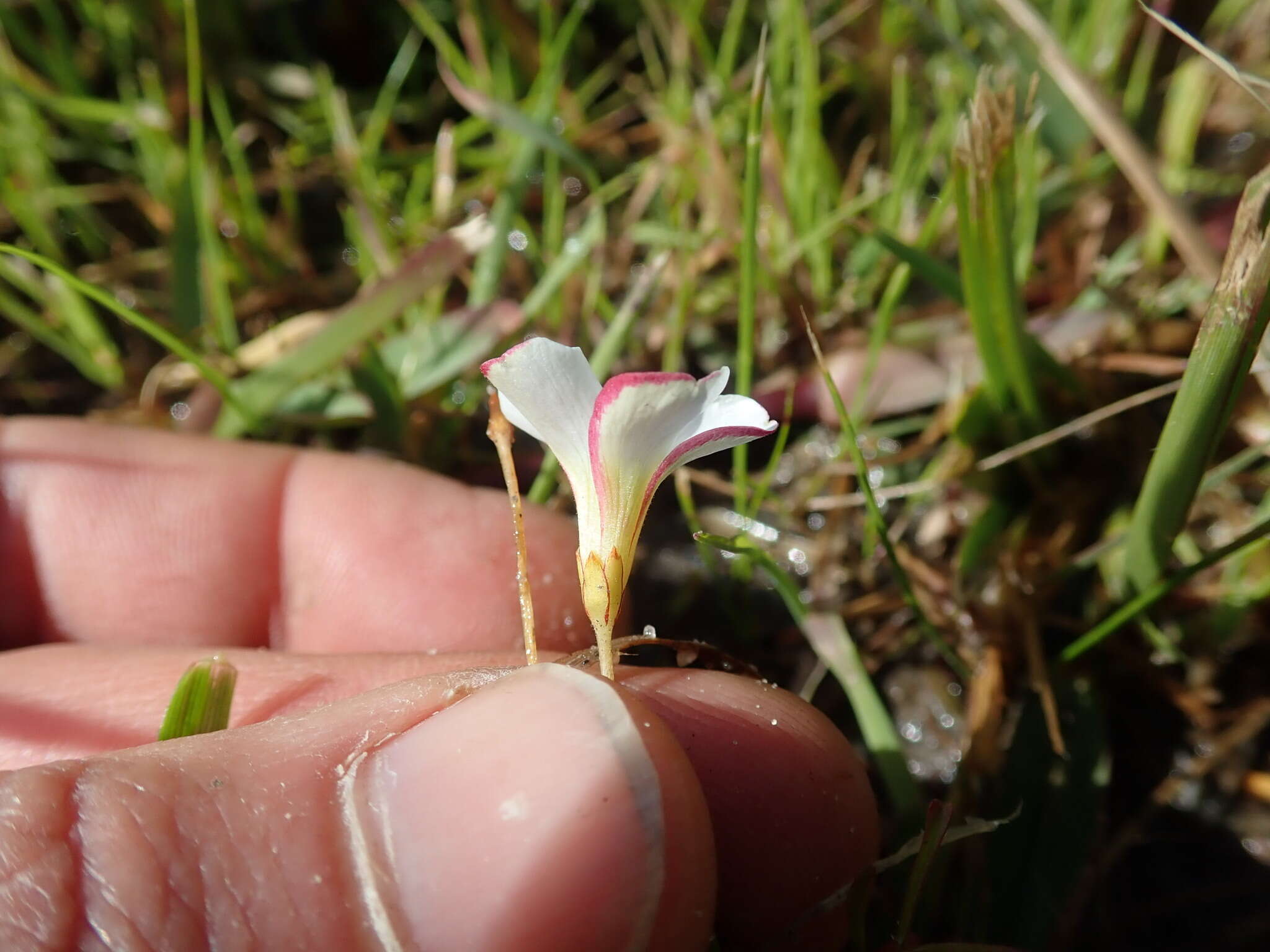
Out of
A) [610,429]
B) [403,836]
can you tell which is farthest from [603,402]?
[403,836]

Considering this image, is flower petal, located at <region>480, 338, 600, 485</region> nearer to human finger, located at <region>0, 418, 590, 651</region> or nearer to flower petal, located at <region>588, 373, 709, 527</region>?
flower petal, located at <region>588, 373, 709, 527</region>

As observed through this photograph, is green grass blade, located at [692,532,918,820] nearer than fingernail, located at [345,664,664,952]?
No

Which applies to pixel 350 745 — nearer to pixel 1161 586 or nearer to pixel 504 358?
pixel 504 358

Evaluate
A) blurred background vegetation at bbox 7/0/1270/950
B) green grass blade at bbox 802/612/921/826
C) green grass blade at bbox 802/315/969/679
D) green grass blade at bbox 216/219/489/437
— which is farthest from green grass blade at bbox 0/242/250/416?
green grass blade at bbox 802/612/921/826

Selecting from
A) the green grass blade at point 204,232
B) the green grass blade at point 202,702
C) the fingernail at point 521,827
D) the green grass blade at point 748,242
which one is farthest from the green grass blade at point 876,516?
the green grass blade at point 204,232

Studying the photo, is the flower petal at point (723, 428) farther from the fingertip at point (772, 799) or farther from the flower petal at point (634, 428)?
the fingertip at point (772, 799)

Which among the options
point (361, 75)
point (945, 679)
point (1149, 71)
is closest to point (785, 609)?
point (945, 679)
